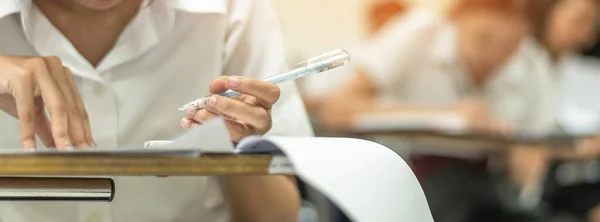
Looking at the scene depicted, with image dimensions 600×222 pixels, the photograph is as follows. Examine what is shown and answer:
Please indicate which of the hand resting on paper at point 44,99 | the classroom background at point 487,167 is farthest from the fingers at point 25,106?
the classroom background at point 487,167

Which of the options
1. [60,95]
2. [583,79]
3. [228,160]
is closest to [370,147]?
[228,160]

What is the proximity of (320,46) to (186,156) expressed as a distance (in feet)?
4.89

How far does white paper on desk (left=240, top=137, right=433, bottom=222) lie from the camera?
1.16ft

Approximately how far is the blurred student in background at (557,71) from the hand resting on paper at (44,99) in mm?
1135

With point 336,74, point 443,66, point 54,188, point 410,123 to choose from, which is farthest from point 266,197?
point 443,66

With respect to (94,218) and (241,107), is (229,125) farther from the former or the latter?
(94,218)

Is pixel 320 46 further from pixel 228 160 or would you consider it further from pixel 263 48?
pixel 228 160

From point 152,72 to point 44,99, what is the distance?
0.25 m

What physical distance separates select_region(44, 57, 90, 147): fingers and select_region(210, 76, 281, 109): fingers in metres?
0.09

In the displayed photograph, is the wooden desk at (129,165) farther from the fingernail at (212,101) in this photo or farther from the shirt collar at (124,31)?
the shirt collar at (124,31)

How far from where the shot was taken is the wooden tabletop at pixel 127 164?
0.35 metres

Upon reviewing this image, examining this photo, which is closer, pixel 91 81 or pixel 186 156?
pixel 186 156

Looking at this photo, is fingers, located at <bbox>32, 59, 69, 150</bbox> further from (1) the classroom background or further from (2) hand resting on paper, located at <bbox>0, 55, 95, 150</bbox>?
(1) the classroom background

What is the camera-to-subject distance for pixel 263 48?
736mm
